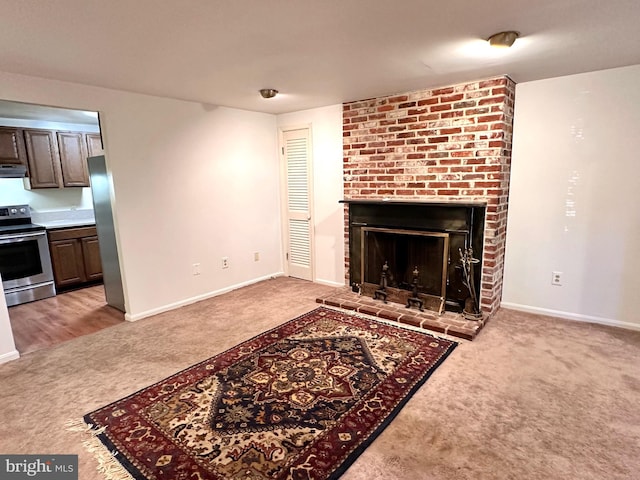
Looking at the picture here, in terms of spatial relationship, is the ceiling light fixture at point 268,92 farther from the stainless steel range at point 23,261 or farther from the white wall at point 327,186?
the stainless steel range at point 23,261

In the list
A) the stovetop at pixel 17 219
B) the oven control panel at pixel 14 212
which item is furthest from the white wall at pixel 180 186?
the oven control panel at pixel 14 212

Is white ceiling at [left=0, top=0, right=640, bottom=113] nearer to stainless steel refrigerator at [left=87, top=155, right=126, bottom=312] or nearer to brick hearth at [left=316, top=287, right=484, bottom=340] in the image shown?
stainless steel refrigerator at [left=87, top=155, right=126, bottom=312]

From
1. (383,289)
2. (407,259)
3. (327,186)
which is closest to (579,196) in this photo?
(407,259)

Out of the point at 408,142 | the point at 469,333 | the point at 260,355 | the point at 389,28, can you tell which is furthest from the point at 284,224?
the point at 389,28

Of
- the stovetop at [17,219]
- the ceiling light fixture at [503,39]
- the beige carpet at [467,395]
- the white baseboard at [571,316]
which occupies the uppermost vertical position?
the ceiling light fixture at [503,39]

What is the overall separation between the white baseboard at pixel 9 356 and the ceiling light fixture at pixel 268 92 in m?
3.10

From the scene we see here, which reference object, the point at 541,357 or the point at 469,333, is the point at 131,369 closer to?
the point at 469,333

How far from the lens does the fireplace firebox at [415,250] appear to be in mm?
3236

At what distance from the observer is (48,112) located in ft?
13.3

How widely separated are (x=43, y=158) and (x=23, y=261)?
141 centimetres

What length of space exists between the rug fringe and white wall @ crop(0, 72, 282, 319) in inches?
64.0

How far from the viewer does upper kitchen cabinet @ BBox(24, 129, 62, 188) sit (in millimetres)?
4453

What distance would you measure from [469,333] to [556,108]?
2.18 m

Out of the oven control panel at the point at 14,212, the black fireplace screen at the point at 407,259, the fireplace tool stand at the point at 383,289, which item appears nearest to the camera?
the black fireplace screen at the point at 407,259
